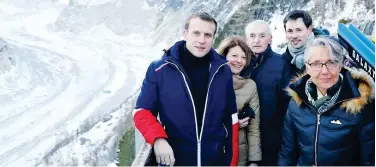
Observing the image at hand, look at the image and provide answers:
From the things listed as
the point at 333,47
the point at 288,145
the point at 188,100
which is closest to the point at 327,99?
the point at 333,47

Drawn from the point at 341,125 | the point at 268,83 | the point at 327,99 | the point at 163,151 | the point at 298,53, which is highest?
the point at 298,53

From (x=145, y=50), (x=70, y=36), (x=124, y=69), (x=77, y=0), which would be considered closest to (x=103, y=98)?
(x=124, y=69)

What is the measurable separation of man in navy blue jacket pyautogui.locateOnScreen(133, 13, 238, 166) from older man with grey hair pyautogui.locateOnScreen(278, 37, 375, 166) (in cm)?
38

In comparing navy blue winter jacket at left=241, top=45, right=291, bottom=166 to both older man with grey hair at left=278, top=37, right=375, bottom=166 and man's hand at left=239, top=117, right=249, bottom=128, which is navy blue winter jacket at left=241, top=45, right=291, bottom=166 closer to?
man's hand at left=239, top=117, right=249, bottom=128

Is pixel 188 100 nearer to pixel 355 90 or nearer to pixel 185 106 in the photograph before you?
pixel 185 106

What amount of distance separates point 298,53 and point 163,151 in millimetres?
1191

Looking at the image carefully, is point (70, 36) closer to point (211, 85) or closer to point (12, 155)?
point (12, 155)

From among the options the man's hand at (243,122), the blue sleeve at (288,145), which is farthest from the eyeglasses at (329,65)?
the man's hand at (243,122)

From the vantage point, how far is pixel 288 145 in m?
2.02

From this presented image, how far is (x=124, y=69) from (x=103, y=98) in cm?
691

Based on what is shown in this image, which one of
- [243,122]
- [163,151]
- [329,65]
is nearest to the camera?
[329,65]

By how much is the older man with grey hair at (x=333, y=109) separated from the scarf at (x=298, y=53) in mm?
644

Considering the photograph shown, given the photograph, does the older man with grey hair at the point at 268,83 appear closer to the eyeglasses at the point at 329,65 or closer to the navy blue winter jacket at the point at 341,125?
the navy blue winter jacket at the point at 341,125

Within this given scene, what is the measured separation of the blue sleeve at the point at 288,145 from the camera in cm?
198
